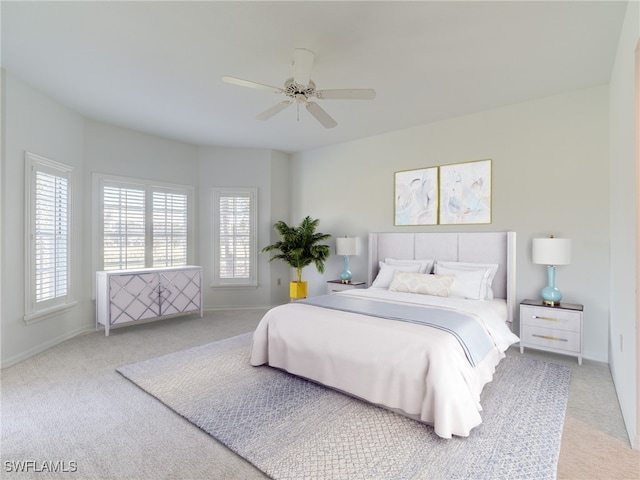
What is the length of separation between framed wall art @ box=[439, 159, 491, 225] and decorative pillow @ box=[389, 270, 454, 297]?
108 cm

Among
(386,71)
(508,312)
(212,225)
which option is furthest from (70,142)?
(508,312)

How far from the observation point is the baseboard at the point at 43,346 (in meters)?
3.46

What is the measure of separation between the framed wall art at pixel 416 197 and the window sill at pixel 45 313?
15.8ft

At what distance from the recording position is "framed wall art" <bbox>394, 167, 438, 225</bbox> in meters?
4.86

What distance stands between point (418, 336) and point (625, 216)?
74.0 inches

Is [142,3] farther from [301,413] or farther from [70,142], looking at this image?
[301,413]

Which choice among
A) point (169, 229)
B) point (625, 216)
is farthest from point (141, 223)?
point (625, 216)

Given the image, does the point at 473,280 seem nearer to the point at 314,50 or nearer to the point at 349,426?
the point at 349,426

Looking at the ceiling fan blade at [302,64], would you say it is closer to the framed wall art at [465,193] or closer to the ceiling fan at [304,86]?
the ceiling fan at [304,86]

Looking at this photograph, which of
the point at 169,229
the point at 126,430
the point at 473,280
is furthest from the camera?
the point at 169,229

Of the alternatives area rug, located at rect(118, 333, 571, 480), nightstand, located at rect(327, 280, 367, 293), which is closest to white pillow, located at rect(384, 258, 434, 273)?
nightstand, located at rect(327, 280, 367, 293)

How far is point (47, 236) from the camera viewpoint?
13.2 ft

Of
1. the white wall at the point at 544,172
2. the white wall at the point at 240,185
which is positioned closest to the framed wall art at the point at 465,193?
the white wall at the point at 544,172

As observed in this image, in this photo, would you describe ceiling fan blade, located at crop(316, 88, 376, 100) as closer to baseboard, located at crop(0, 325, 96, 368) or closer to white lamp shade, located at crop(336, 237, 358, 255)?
white lamp shade, located at crop(336, 237, 358, 255)
